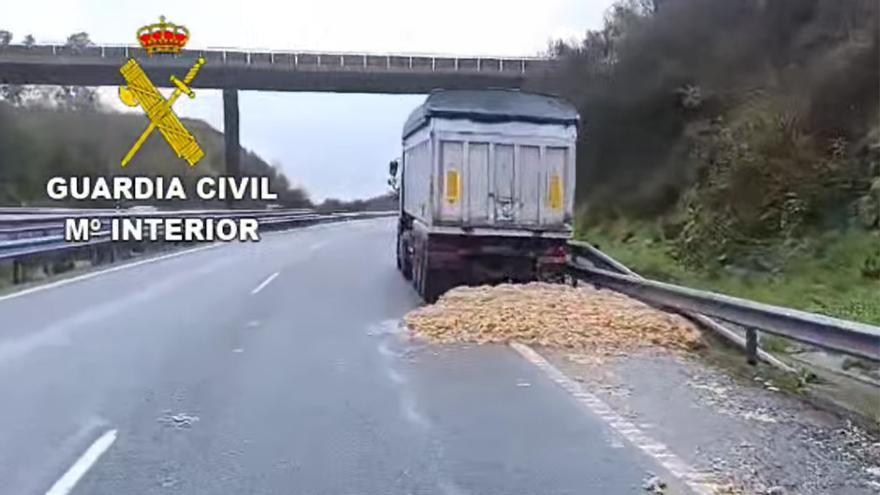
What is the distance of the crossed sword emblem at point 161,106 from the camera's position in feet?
132

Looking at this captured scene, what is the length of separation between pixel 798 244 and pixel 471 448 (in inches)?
643

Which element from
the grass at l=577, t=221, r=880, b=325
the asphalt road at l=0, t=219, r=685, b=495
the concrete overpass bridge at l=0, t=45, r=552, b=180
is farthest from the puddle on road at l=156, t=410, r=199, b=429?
the concrete overpass bridge at l=0, t=45, r=552, b=180

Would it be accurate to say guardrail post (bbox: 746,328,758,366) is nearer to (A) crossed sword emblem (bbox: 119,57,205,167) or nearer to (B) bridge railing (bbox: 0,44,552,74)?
(A) crossed sword emblem (bbox: 119,57,205,167)

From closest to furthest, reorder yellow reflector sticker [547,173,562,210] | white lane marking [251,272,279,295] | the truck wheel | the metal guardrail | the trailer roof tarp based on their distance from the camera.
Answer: the metal guardrail < the trailer roof tarp < the truck wheel < yellow reflector sticker [547,173,562,210] < white lane marking [251,272,279,295]

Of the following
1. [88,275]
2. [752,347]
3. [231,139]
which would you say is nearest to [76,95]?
[231,139]

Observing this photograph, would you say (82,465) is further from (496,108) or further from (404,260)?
(404,260)

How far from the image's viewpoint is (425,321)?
1438 centimetres

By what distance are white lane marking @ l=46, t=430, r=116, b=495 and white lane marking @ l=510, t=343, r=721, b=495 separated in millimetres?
3574

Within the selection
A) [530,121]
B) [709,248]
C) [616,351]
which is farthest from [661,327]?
[709,248]

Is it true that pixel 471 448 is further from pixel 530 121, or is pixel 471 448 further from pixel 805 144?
pixel 805 144

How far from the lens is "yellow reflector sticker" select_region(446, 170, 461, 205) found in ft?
59.6

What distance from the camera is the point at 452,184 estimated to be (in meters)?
18.2

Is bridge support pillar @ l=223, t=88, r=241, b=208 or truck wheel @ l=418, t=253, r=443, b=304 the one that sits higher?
bridge support pillar @ l=223, t=88, r=241, b=208

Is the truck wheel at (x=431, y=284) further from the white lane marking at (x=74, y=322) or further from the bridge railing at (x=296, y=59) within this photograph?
the bridge railing at (x=296, y=59)
